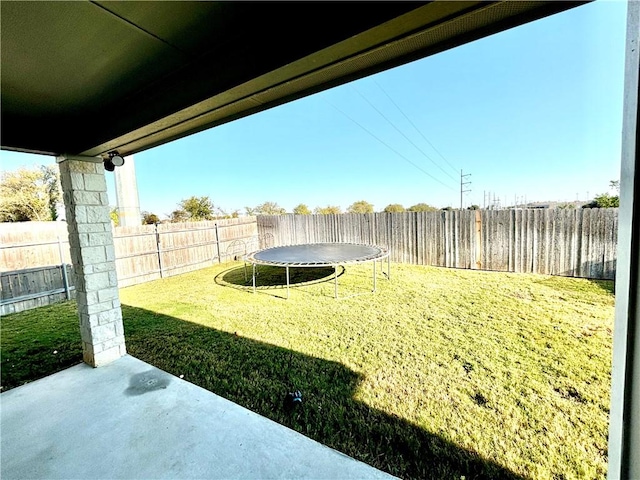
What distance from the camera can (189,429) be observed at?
6.34ft

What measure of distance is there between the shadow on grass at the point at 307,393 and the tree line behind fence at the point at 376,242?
135 inches

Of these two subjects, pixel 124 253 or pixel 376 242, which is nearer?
pixel 124 253

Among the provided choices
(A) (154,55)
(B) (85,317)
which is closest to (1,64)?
(A) (154,55)

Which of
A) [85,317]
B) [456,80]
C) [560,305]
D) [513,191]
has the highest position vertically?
[456,80]

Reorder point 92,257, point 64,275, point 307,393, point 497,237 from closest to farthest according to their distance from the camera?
1. point 307,393
2. point 92,257
3. point 64,275
4. point 497,237

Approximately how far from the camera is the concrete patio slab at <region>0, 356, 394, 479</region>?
161 centimetres

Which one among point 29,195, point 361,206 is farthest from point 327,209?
point 29,195

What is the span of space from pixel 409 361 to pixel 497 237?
5222 millimetres

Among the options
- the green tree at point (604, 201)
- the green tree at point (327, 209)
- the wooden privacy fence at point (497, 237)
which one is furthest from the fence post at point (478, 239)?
the green tree at point (327, 209)

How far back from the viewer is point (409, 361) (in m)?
2.85

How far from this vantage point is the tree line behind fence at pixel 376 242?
541 centimetres

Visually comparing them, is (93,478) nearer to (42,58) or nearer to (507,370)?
(42,58)

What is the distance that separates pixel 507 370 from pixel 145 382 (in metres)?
3.44

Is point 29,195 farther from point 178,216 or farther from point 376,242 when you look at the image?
point 376,242
